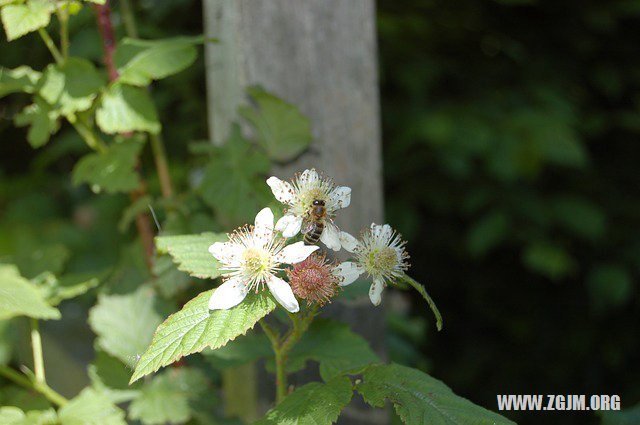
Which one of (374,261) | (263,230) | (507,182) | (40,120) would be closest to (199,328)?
(263,230)

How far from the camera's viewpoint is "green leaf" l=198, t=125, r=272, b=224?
134cm

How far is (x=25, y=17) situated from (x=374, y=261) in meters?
0.72

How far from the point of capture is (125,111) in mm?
1276

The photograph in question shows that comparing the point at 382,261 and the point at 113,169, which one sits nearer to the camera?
the point at 382,261

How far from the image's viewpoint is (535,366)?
8.95 feet

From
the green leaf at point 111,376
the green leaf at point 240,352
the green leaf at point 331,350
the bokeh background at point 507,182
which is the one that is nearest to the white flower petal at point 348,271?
the green leaf at point 331,350

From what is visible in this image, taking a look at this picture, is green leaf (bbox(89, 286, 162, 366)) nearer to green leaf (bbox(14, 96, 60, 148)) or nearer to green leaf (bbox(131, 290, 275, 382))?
green leaf (bbox(14, 96, 60, 148))

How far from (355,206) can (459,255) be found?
1.32 meters

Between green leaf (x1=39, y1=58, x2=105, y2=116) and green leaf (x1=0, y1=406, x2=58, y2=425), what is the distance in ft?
1.74

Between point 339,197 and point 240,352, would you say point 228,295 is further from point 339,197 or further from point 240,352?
point 240,352

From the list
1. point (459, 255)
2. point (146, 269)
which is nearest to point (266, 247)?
point (146, 269)

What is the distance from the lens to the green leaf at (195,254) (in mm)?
942

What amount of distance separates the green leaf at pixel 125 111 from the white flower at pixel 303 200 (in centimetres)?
43

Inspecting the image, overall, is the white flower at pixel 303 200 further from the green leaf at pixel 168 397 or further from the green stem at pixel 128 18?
the green stem at pixel 128 18
